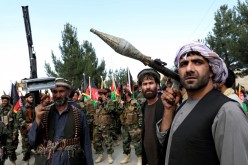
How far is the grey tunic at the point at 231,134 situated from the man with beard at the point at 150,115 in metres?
2.02

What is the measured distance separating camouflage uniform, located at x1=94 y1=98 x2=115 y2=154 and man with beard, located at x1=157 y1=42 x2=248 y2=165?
703 centimetres

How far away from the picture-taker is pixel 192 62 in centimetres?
210

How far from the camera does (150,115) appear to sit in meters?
4.03

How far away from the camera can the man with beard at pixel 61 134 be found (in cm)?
381

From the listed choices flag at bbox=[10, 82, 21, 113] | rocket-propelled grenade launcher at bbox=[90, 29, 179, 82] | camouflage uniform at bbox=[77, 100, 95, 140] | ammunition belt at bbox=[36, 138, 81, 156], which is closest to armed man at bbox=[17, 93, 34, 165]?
flag at bbox=[10, 82, 21, 113]

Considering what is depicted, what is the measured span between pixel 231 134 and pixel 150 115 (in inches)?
94.6

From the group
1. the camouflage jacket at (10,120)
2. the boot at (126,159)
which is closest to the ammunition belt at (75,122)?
the boot at (126,159)

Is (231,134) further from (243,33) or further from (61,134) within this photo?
(243,33)

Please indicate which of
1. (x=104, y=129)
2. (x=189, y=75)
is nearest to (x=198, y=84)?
(x=189, y=75)

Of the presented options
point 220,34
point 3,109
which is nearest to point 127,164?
point 3,109

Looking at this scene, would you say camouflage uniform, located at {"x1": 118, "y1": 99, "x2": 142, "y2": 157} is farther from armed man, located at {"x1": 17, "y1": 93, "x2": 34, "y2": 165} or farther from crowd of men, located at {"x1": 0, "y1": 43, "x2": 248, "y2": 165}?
crowd of men, located at {"x1": 0, "y1": 43, "x2": 248, "y2": 165}

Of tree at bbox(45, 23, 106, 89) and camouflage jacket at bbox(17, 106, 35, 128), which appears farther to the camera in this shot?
tree at bbox(45, 23, 106, 89)

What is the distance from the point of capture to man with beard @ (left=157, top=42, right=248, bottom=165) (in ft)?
5.39

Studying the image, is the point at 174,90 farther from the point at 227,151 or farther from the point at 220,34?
the point at 220,34
